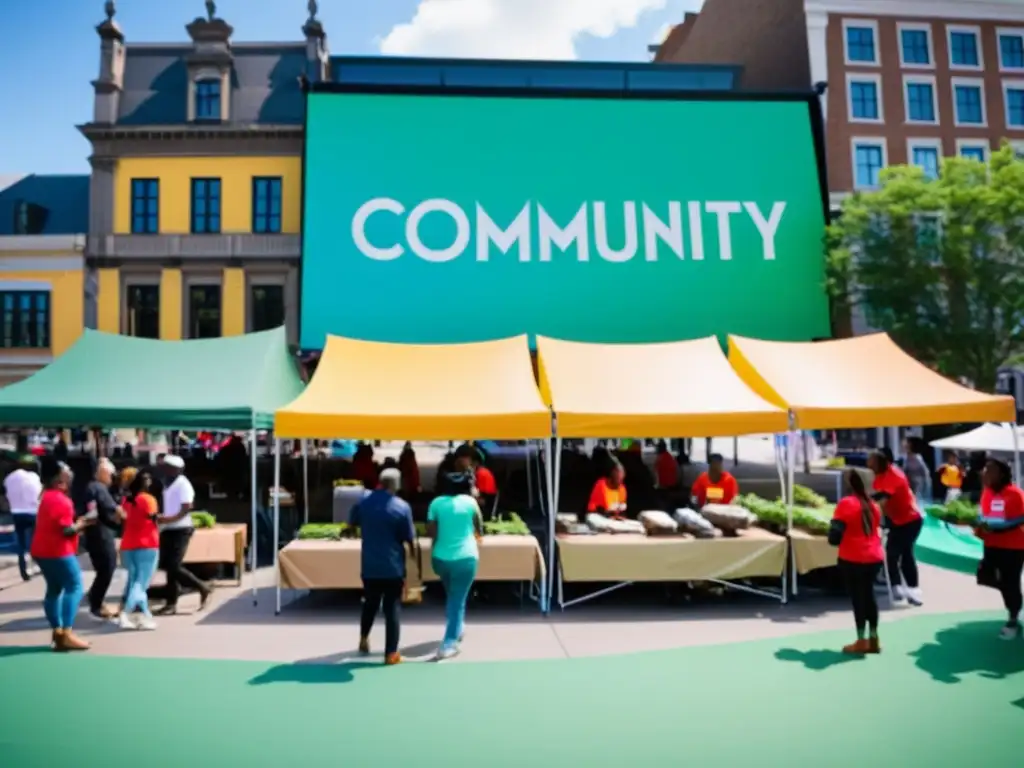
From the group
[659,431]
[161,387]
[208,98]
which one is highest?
[208,98]

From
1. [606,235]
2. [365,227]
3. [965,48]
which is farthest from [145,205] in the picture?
[965,48]

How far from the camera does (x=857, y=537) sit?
6773mm

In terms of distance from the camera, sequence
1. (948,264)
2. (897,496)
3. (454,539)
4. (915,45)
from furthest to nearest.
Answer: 1. (915,45)
2. (948,264)
3. (897,496)
4. (454,539)

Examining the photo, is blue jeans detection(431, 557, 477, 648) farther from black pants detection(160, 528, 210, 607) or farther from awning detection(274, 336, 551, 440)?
black pants detection(160, 528, 210, 607)

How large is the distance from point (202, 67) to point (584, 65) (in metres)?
16.6

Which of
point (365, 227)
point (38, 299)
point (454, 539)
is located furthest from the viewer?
point (38, 299)

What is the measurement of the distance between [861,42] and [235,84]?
1012 inches

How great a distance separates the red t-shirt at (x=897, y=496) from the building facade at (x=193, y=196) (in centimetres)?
2621

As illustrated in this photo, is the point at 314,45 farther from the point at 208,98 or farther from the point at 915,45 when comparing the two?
the point at 915,45

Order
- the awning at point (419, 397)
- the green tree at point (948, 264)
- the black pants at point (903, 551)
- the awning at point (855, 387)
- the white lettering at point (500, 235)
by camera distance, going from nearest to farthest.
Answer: the black pants at point (903, 551), the awning at point (419, 397), the awning at point (855, 387), the green tree at point (948, 264), the white lettering at point (500, 235)

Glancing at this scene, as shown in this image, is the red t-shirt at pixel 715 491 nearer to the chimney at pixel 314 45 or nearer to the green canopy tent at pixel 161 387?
the green canopy tent at pixel 161 387

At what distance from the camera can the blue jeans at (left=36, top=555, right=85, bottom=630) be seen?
6.77 meters

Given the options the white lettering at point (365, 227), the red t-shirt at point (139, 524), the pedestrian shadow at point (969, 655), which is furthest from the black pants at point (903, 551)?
the white lettering at point (365, 227)

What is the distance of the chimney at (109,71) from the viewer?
3091 cm
